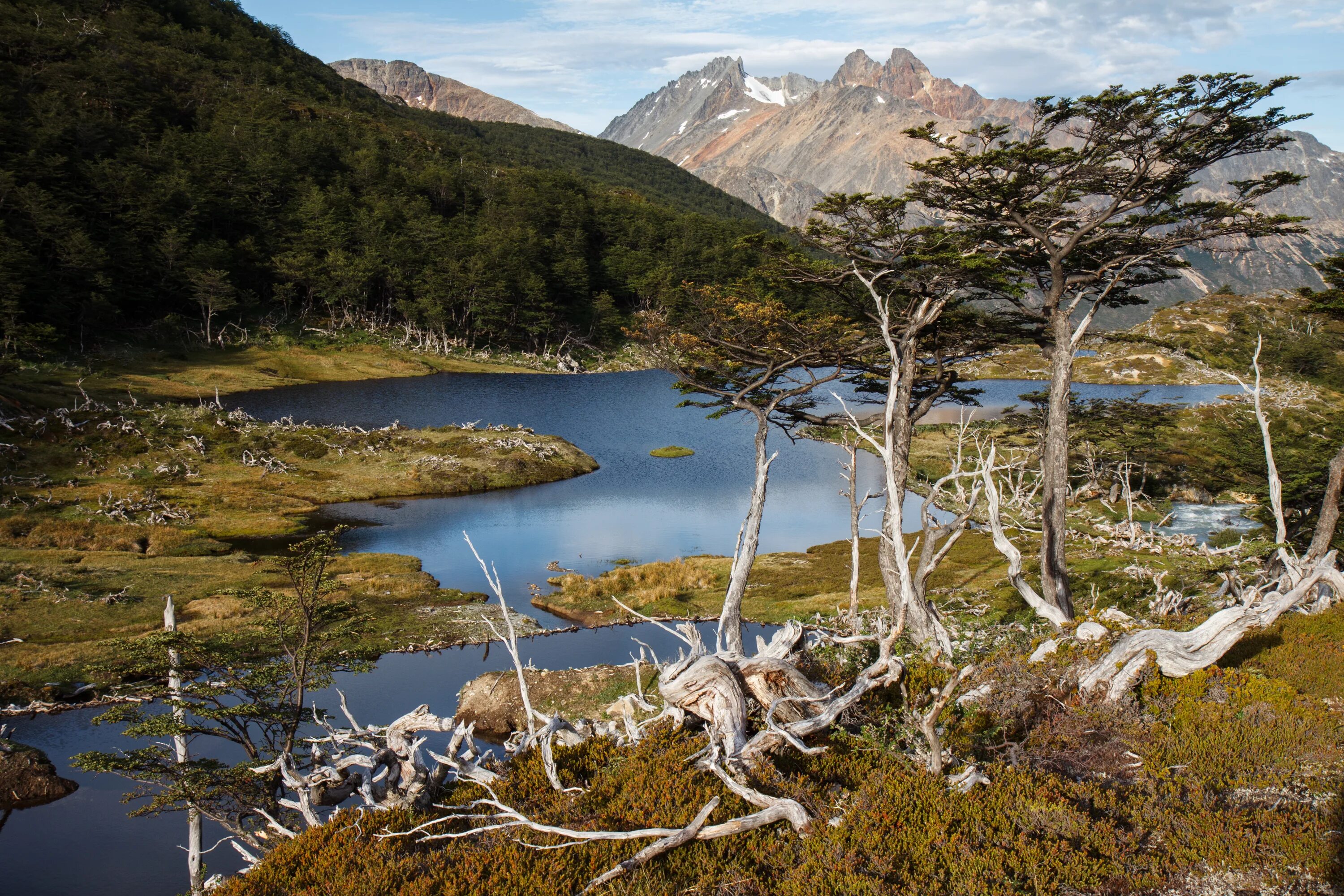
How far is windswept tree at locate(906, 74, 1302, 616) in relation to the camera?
17.6 m

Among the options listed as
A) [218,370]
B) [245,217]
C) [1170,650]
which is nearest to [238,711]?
[1170,650]

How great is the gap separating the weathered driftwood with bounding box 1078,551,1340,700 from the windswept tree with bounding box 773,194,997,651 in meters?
6.15

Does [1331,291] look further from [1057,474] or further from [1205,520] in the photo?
[1205,520]

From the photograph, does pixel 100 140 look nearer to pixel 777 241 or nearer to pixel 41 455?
pixel 41 455

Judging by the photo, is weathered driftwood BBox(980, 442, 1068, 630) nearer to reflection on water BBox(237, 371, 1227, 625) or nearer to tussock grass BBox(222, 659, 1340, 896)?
tussock grass BBox(222, 659, 1340, 896)

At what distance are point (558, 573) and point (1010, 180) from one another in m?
24.6

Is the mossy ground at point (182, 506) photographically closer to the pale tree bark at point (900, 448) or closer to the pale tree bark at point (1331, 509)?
the pale tree bark at point (900, 448)

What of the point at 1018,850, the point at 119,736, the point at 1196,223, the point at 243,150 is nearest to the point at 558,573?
the point at 119,736

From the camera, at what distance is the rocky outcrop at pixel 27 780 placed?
1762cm

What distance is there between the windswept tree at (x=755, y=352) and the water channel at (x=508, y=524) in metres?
8.80

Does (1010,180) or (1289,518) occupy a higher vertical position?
(1010,180)

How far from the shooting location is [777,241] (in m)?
22.3

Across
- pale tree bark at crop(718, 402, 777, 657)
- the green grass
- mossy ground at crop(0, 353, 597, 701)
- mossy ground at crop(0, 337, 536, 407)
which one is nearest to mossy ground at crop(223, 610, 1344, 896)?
pale tree bark at crop(718, 402, 777, 657)

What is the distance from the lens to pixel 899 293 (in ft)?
79.2
